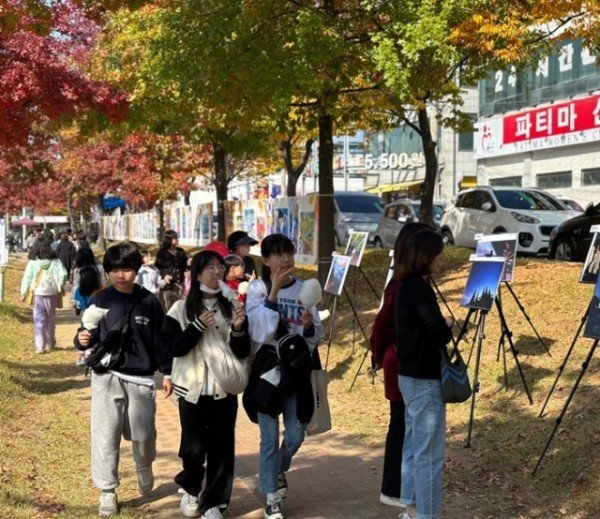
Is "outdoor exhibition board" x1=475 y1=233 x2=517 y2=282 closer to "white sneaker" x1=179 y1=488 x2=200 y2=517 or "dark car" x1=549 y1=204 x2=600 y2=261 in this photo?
"white sneaker" x1=179 y1=488 x2=200 y2=517

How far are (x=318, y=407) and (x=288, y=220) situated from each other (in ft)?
34.5

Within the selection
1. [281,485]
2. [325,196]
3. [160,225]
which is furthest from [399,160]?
[281,485]

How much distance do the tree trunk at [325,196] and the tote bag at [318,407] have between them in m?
7.92

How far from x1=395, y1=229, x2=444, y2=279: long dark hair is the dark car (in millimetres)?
10661

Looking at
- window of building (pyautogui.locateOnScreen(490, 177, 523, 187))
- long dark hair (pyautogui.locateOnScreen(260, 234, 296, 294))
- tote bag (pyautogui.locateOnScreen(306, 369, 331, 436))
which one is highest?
window of building (pyautogui.locateOnScreen(490, 177, 523, 187))

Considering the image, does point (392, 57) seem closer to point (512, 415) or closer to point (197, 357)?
point (512, 415)

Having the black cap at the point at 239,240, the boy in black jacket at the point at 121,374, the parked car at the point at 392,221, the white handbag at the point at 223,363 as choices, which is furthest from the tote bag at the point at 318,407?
the parked car at the point at 392,221

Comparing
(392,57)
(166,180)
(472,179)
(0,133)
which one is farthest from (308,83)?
(472,179)

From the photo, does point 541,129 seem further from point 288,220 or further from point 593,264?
point 593,264

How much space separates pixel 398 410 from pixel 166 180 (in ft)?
110

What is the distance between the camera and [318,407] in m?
5.72

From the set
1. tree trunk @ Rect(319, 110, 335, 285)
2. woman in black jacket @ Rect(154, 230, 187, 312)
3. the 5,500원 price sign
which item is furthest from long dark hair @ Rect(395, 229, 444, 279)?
the 5,500원 price sign

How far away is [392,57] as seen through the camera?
37.2ft

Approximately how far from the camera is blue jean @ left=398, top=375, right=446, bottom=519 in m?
4.96
